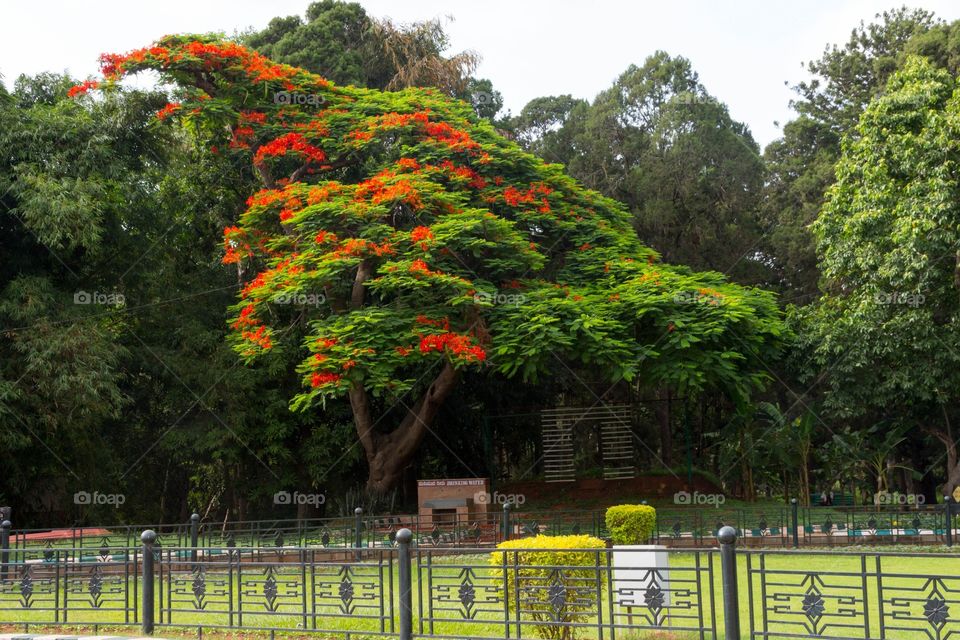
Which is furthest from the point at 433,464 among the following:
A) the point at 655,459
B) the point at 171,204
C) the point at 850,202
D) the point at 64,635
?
the point at 64,635

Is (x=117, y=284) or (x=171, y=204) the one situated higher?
(x=171, y=204)

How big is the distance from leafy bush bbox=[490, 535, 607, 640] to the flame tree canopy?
11.2 m

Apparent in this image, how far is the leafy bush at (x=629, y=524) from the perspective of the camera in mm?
17609

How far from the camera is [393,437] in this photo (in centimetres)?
2491

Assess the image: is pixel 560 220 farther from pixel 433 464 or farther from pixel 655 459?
pixel 655 459

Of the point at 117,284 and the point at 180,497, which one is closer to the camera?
the point at 117,284

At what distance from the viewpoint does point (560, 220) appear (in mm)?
24016

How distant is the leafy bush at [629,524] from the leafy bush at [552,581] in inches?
346

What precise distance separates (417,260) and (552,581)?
1211 centimetres

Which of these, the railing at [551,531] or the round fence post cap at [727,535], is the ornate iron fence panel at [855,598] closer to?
the round fence post cap at [727,535]

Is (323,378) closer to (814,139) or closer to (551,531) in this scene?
(551,531)

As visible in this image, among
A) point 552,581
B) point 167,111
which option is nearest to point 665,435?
point 167,111

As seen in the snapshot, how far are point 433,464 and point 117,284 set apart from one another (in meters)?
10.9

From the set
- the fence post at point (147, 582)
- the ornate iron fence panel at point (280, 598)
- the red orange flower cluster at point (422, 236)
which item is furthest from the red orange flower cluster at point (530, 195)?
the fence post at point (147, 582)
